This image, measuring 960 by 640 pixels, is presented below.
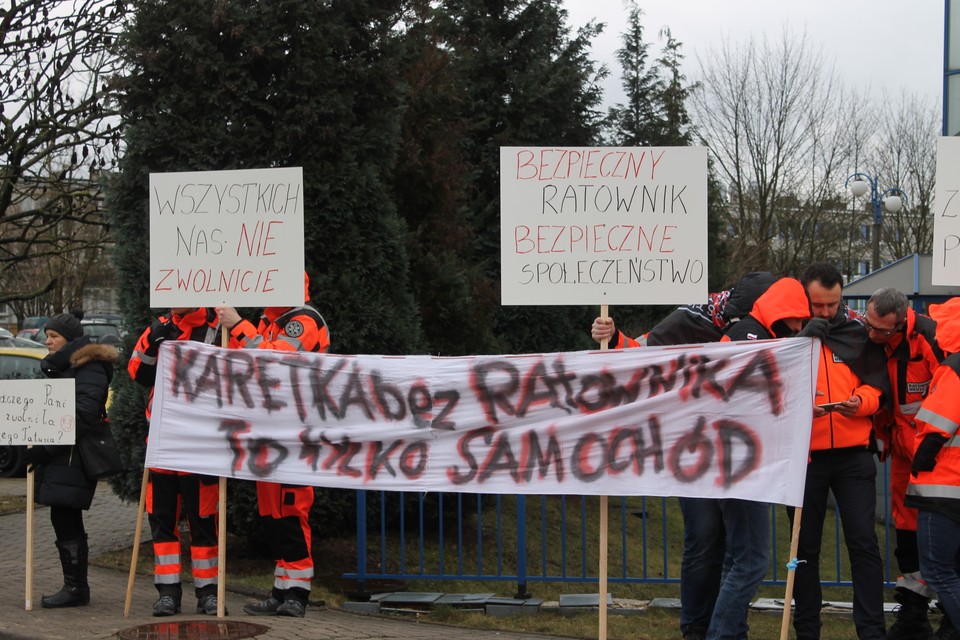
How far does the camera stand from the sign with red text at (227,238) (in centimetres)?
645

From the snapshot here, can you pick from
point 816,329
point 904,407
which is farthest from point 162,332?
point 904,407

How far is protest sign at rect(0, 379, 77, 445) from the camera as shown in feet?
22.2

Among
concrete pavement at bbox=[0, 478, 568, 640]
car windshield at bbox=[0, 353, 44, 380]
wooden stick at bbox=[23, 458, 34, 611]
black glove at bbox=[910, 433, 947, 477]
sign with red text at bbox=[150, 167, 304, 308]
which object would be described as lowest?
concrete pavement at bbox=[0, 478, 568, 640]

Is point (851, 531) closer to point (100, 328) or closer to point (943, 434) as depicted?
point (943, 434)

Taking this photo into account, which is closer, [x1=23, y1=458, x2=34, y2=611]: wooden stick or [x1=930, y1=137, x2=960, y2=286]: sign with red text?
[x1=930, y1=137, x2=960, y2=286]: sign with red text

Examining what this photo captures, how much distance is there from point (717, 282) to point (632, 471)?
10140mm

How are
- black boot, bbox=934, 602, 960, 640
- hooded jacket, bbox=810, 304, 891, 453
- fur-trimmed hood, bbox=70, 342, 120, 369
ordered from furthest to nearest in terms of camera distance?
1. fur-trimmed hood, bbox=70, 342, 120, 369
2. black boot, bbox=934, 602, 960, 640
3. hooded jacket, bbox=810, 304, 891, 453

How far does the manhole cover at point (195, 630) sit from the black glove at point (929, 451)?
146 inches

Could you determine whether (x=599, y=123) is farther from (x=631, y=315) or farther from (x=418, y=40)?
(x=418, y=40)

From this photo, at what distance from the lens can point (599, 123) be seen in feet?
46.0

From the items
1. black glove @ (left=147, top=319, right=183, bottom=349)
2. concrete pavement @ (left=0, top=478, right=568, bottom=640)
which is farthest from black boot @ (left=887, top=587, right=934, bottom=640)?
black glove @ (left=147, top=319, right=183, bottom=349)

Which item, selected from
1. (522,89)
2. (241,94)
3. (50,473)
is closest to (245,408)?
(50,473)

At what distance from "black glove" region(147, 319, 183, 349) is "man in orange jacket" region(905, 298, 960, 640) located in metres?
4.42

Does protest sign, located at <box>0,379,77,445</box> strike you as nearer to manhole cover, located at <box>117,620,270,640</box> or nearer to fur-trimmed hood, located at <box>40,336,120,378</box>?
fur-trimmed hood, located at <box>40,336,120,378</box>
